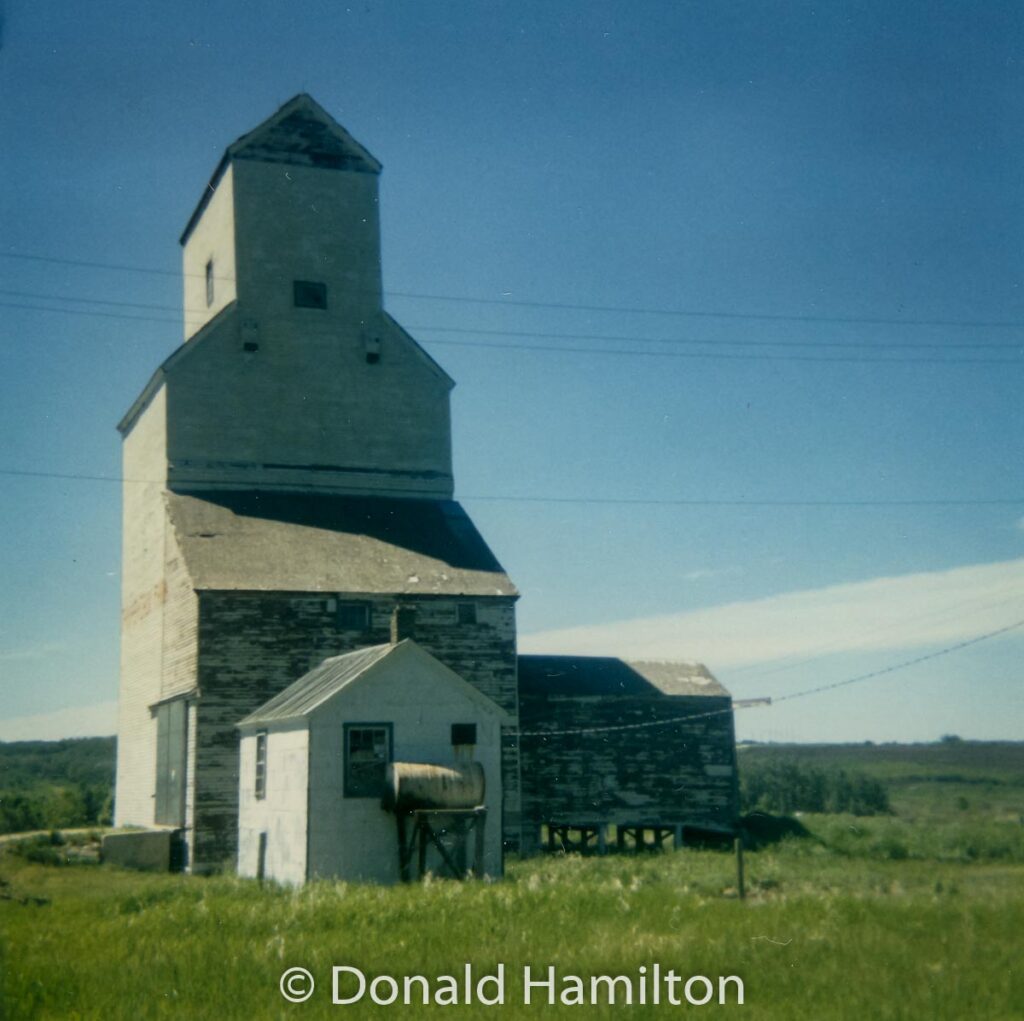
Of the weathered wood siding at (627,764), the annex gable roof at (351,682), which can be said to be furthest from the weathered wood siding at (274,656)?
the annex gable roof at (351,682)

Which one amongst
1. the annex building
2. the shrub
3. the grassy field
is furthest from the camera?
the shrub

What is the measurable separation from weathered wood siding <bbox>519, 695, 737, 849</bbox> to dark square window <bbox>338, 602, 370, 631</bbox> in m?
4.99

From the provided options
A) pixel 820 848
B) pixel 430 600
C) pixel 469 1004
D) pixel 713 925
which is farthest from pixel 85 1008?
pixel 820 848

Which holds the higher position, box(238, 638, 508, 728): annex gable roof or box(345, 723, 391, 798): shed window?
box(238, 638, 508, 728): annex gable roof

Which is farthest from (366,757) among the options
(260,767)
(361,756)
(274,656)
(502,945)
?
(502,945)

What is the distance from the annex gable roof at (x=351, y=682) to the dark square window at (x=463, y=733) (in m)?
0.45

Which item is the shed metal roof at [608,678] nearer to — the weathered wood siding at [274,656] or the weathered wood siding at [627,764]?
the weathered wood siding at [627,764]

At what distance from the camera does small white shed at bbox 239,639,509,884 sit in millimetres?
20953

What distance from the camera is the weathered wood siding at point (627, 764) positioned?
3075 centimetres

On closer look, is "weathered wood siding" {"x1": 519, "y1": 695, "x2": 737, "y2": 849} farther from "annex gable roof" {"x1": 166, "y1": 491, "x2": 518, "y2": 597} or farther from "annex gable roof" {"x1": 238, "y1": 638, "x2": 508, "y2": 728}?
"annex gable roof" {"x1": 238, "y1": 638, "x2": 508, "y2": 728}

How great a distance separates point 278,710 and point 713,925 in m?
12.6

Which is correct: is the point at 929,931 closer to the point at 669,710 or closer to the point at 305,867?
the point at 305,867

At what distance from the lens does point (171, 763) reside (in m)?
28.6

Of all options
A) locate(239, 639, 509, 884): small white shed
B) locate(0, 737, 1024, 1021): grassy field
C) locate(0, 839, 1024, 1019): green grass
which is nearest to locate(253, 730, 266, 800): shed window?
locate(239, 639, 509, 884): small white shed
